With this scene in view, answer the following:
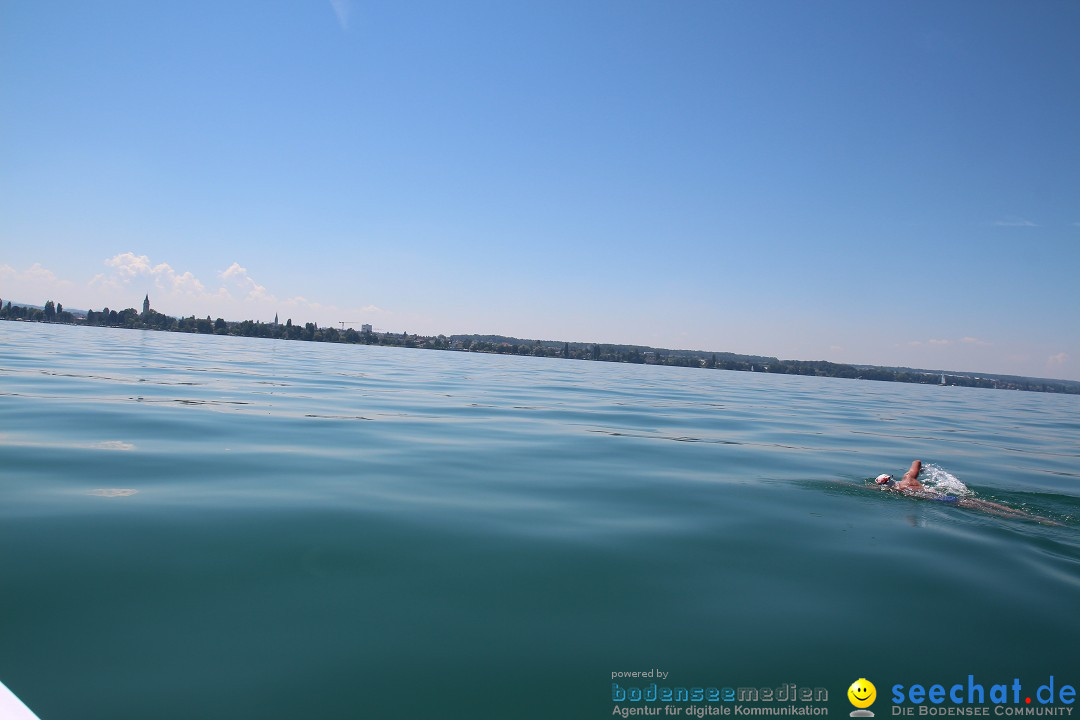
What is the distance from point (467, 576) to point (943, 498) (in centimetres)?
1052

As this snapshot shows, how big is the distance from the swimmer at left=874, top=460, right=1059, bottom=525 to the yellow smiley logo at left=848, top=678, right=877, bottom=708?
27.9 ft

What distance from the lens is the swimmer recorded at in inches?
447

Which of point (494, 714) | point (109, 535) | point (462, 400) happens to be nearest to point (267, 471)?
point (109, 535)

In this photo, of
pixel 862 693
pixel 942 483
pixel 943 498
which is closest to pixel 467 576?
pixel 862 693

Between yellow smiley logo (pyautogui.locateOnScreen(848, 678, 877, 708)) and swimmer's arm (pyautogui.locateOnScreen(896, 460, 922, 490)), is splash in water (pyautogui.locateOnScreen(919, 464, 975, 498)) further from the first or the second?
yellow smiley logo (pyautogui.locateOnScreen(848, 678, 877, 708))

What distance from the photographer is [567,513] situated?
916 centimetres

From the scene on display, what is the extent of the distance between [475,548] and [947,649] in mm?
4840

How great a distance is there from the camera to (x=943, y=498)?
1222 cm

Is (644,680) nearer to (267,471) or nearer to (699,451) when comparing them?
(267,471)

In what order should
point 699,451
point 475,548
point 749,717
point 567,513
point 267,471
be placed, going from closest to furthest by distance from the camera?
point 749,717
point 475,548
point 567,513
point 267,471
point 699,451

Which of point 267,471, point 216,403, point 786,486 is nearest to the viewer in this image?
point 267,471

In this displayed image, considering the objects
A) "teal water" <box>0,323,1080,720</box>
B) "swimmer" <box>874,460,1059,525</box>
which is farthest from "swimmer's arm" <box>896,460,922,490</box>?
"teal water" <box>0,323,1080,720</box>

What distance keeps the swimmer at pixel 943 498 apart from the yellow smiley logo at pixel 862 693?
8.50 meters

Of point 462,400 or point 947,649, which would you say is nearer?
point 947,649
